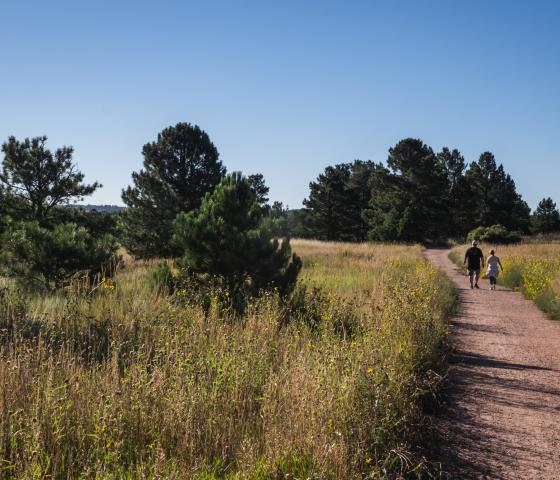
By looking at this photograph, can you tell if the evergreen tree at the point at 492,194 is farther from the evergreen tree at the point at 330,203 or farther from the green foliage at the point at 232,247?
the green foliage at the point at 232,247

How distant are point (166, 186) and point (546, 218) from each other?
7222 centimetres

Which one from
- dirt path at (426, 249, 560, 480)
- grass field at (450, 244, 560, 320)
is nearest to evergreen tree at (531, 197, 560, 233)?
grass field at (450, 244, 560, 320)

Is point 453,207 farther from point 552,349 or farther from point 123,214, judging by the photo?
point 552,349

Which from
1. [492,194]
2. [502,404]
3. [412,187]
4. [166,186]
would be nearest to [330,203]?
[412,187]

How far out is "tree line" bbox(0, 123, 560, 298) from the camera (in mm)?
8969

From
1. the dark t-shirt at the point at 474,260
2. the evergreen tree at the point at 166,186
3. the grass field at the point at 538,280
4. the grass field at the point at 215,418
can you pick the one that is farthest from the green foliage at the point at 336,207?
the grass field at the point at 215,418

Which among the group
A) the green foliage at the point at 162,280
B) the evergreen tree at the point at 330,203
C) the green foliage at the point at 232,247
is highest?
the evergreen tree at the point at 330,203

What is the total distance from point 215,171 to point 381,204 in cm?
2836

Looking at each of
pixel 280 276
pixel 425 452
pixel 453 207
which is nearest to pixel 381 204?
pixel 453 207

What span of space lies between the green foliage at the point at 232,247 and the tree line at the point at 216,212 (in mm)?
19

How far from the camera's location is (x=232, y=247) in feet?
28.7

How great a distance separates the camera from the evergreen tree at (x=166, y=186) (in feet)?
87.5

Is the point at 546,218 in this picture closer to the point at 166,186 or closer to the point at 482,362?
the point at 166,186

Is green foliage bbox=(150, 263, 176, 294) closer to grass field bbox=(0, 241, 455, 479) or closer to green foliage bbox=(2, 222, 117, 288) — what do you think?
green foliage bbox=(2, 222, 117, 288)
